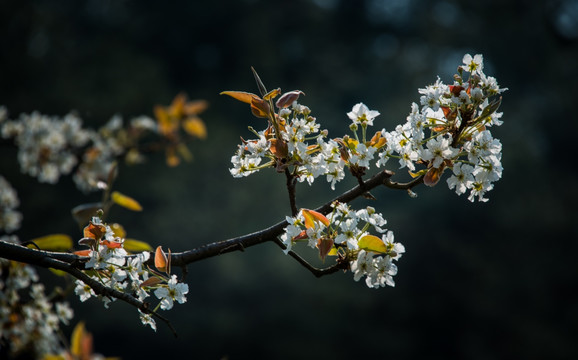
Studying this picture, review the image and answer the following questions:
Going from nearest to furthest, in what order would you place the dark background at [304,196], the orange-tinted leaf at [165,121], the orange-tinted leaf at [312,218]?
1. the orange-tinted leaf at [312,218]
2. the orange-tinted leaf at [165,121]
3. the dark background at [304,196]

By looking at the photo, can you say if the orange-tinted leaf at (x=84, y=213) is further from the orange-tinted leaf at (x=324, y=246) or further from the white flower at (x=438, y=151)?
the white flower at (x=438, y=151)

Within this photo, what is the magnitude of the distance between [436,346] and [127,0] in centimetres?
880

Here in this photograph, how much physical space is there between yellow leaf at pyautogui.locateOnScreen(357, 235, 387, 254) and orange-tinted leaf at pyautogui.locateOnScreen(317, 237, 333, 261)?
0.05 m

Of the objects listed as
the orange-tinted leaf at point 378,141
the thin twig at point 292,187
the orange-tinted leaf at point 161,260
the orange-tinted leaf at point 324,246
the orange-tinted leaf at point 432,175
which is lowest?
the orange-tinted leaf at point 161,260

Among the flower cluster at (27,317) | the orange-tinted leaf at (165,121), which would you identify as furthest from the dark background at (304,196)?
the flower cluster at (27,317)

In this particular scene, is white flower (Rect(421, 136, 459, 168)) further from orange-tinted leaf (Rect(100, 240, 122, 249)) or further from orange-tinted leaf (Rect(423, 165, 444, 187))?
orange-tinted leaf (Rect(100, 240, 122, 249))

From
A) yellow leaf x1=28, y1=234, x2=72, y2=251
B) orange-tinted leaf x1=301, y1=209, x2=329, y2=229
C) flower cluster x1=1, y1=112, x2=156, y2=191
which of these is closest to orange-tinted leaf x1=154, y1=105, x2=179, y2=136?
flower cluster x1=1, y1=112, x2=156, y2=191

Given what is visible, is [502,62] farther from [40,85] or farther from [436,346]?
[40,85]

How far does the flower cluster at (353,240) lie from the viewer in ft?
2.55

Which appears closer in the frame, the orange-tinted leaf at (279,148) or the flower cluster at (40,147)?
the orange-tinted leaf at (279,148)

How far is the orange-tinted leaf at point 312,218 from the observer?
77 cm

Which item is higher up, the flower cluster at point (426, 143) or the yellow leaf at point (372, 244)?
the flower cluster at point (426, 143)

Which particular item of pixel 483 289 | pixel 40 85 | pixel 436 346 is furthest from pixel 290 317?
pixel 40 85

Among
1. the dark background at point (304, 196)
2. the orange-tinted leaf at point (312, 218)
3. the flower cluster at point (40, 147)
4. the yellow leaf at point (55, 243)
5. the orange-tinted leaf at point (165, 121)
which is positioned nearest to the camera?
the orange-tinted leaf at point (312, 218)
